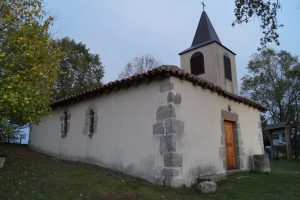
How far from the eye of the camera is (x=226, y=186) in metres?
8.40

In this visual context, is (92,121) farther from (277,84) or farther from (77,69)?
(277,84)

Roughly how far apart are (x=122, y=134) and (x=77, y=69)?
47.3 ft

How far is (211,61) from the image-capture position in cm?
1362

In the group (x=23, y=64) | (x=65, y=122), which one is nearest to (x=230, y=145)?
(x=65, y=122)

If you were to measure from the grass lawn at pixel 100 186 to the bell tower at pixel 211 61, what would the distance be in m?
5.08

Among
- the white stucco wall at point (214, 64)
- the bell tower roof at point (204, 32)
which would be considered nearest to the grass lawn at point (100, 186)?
the white stucco wall at point (214, 64)

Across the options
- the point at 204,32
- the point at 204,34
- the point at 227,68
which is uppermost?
the point at 204,32

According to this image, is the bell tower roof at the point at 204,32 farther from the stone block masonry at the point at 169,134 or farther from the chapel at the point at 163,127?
the stone block masonry at the point at 169,134

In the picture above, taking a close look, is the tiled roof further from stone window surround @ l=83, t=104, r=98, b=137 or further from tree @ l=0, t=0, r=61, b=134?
tree @ l=0, t=0, r=61, b=134

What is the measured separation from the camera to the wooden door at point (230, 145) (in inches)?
433

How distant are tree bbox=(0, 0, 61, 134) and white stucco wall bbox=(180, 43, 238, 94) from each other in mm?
7323

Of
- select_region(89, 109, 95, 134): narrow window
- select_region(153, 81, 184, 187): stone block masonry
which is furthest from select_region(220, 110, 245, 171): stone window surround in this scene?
select_region(89, 109, 95, 134): narrow window

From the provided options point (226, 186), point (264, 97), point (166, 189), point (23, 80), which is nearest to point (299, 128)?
point (264, 97)

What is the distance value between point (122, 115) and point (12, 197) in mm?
4230
